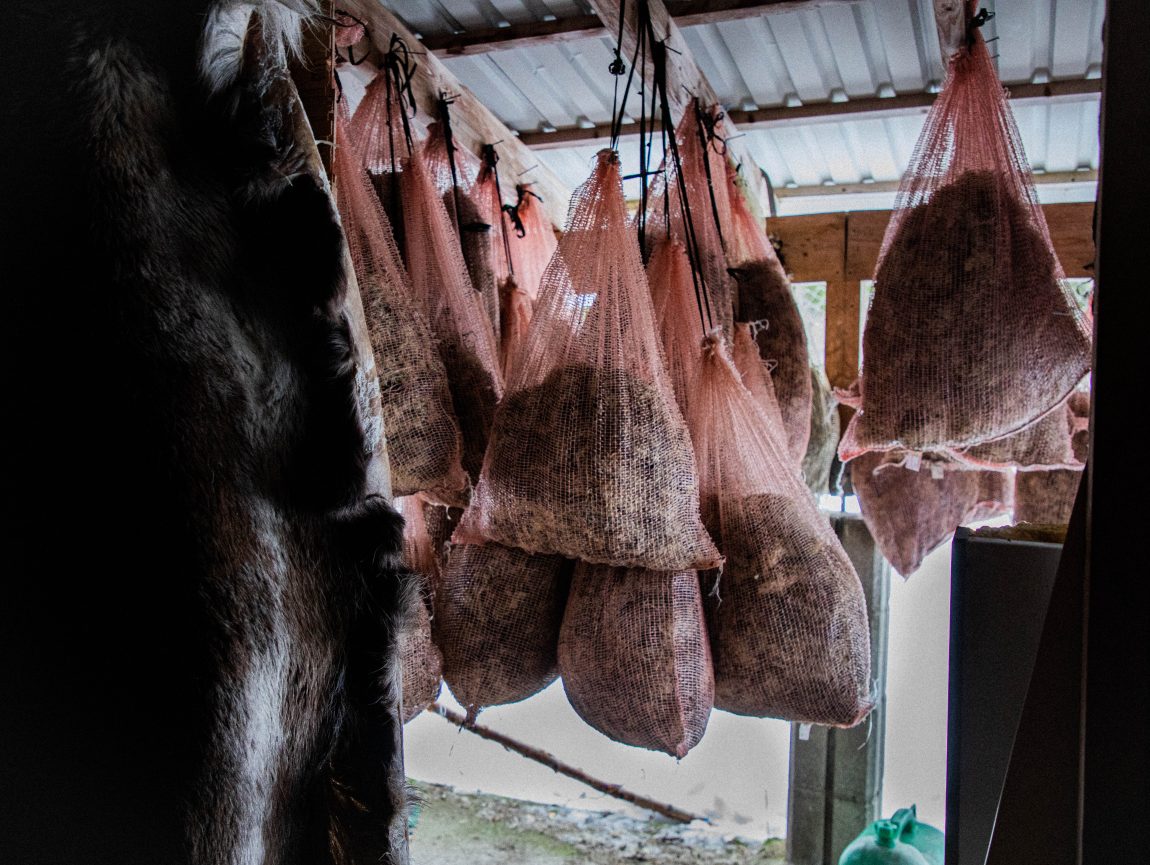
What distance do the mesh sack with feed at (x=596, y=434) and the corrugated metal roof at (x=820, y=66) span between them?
1211 millimetres

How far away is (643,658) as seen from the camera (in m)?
1.50

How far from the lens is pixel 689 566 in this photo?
146 cm

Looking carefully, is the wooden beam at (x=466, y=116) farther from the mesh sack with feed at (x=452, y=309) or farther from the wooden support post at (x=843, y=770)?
the wooden support post at (x=843, y=770)

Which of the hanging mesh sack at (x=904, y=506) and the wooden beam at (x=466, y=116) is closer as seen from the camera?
the wooden beam at (x=466, y=116)

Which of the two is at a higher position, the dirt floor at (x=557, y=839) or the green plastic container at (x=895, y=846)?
the green plastic container at (x=895, y=846)

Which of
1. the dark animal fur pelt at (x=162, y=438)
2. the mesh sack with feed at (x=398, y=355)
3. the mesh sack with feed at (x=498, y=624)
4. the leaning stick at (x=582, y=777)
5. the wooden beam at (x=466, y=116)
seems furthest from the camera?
the leaning stick at (x=582, y=777)

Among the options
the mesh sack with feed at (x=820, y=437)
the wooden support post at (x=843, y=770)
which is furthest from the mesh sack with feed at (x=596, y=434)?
the wooden support post at (x=843, y=770)

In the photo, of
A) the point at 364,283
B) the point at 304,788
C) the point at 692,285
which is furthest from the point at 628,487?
the point at 304,788

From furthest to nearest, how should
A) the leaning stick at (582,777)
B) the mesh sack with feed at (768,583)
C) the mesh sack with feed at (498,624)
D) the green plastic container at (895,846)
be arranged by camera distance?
1. the leaning stick at (582,777)
2. the green plastic container at (895,846)
3. the mesh sack with feed at (498,624)
4. the mesh sack with feed at (768,583)

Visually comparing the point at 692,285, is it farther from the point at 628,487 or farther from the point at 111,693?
the point at 111,693

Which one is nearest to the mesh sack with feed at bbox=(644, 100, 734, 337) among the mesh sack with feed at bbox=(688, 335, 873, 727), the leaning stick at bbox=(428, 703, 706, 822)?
the mesh sack with feed at bbox=(688, 335, 873, 727)

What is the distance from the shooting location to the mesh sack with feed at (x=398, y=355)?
1420 mm

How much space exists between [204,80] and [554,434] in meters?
0.89

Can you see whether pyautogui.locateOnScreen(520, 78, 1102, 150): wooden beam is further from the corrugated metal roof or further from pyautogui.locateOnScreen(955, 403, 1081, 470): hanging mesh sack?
pyautogui.locateOnScreen(955, 403, 1081, 470): hanging mesh sack
